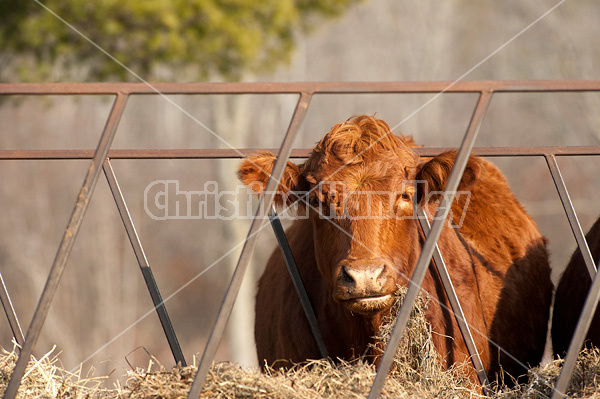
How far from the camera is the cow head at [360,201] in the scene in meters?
3.11

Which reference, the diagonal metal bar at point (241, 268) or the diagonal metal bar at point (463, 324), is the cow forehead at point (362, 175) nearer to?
the diagonal metal bar at point (463, 324)

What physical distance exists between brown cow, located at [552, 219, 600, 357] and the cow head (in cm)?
139

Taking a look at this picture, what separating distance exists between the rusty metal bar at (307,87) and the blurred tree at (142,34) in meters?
5.26

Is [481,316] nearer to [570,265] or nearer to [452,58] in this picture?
[570,265]

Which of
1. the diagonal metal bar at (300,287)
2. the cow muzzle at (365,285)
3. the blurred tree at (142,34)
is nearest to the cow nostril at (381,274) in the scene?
the cow muzzle at (365,285)

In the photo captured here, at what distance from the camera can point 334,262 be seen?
344cm

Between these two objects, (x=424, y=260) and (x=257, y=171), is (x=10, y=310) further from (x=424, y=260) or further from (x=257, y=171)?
(x=424, y=260)

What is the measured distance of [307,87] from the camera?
98.2 inches

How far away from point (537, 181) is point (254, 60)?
14508mm

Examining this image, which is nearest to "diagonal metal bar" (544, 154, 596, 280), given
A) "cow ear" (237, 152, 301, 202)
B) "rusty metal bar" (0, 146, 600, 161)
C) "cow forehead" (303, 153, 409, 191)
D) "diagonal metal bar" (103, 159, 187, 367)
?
"rusty metal bar" (0, 146, 600, 161)

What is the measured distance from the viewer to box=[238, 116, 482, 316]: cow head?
3105 millimetres

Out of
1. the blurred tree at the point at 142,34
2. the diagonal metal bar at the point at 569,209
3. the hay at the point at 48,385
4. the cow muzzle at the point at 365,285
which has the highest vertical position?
the blurred tree at the point at 142,34

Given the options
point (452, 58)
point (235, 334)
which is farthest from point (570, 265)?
point (452, 58)

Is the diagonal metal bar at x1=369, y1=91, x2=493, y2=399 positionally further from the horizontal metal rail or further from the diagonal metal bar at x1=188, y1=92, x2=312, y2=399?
the diagonal metal bar at x1=188, y1=92, x2=312, y2=399
